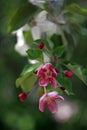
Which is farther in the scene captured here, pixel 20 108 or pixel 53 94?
pixel 20 108

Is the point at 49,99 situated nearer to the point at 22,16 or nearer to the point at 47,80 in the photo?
the point at 47,80

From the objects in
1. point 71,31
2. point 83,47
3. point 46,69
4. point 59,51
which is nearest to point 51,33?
point 71,31

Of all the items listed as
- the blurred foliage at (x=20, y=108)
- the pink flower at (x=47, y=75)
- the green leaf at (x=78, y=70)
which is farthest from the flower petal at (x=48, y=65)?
the blurred foliage at (x=20, y=108)

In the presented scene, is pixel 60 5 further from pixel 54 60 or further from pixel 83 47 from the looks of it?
pixel 83 47

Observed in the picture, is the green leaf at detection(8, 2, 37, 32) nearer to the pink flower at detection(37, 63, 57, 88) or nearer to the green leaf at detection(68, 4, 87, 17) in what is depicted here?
the green leaf at detection(68, 4, 87, 17)

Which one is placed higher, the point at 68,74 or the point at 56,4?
the point at 56,4

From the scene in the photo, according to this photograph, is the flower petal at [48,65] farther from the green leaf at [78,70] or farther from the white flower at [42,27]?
the white flower at [42,27]

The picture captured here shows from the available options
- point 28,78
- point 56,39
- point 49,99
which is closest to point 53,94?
point 49,99
